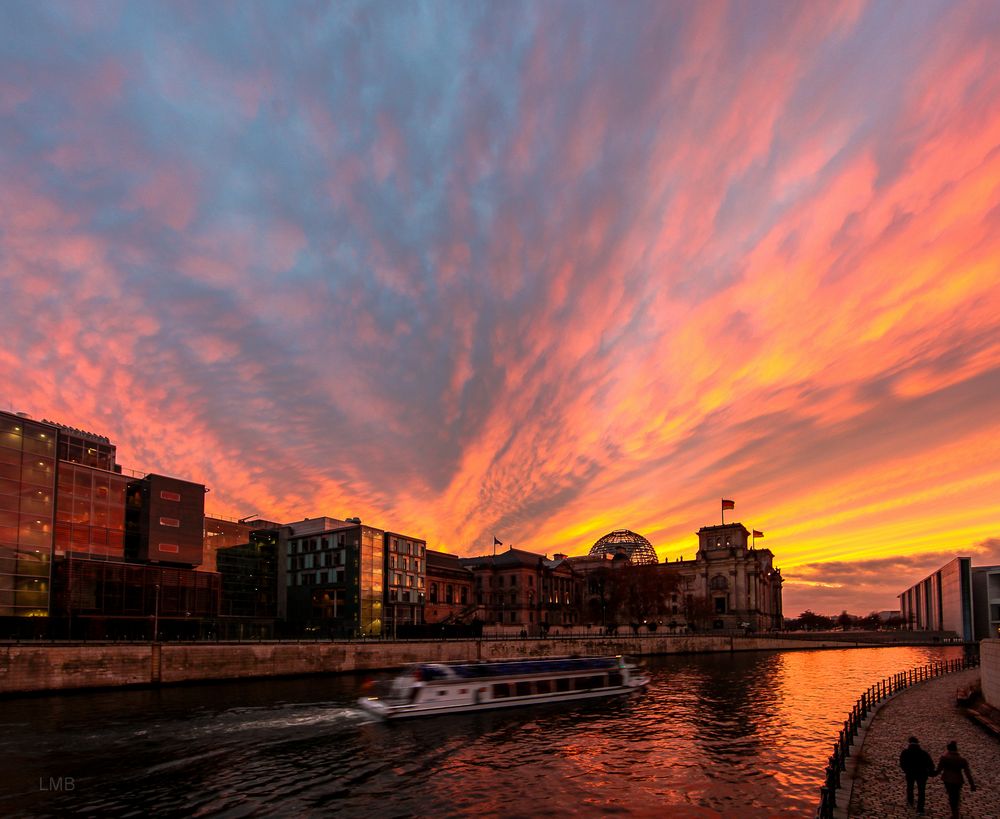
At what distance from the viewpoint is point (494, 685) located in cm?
5909

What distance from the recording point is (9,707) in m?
56.0

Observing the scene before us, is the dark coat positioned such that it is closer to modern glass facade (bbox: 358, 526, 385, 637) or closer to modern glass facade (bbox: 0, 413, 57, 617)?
modern glass facade (bbox: 0, 413, 57, 617)

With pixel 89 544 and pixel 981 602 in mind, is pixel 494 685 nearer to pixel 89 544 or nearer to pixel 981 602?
pixel 89 544

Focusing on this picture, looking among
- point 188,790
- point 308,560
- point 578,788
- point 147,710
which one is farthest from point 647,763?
point 308,560

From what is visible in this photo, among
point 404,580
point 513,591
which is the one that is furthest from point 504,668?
point 513,591

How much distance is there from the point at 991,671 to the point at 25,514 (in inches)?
3827

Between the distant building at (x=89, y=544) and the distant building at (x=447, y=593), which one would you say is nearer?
the distant building at (x=89, y=544)

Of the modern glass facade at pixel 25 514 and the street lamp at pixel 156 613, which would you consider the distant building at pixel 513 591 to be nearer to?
the street lamp at pixel 156 613

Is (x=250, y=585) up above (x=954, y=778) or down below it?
below

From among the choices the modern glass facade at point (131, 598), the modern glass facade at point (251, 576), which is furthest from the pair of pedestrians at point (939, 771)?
the modern glass facade at point (251, 576)

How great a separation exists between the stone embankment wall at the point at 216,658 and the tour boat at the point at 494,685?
1951 centimetres

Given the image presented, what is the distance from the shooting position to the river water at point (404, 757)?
30.6m

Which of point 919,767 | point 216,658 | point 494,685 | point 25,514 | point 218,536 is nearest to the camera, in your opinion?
point 919,767

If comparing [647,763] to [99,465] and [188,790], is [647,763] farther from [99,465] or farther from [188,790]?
[99,465]
